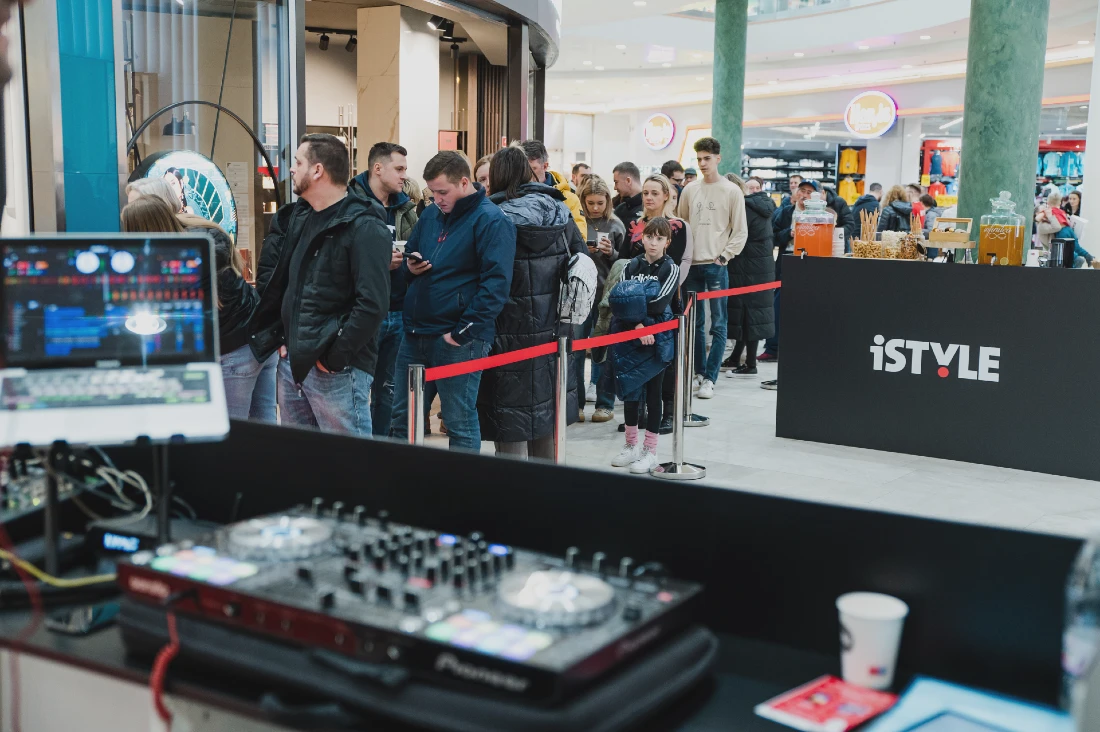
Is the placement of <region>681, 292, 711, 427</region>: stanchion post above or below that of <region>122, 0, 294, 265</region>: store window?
below

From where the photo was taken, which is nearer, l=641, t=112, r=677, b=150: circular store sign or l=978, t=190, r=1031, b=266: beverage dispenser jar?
l=978, t=190, r=1031, b=266: beverage dispenser jar

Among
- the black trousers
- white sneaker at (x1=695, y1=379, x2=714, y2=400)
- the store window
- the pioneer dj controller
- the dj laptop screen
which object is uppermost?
the store window

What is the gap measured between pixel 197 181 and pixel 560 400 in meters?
1.87

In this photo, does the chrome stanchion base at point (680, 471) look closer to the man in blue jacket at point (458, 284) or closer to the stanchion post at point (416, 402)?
the man in blue jacket at point (458, 284)

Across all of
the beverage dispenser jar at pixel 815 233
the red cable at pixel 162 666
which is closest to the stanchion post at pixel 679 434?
the beverage dispenser jar at pixel 815 233

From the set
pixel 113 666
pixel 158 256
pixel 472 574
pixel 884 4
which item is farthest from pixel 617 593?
pixel 884 4

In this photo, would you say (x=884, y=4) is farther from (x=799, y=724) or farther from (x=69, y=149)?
(x=799, y=724)

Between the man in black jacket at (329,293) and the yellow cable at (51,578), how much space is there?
6.35 feet

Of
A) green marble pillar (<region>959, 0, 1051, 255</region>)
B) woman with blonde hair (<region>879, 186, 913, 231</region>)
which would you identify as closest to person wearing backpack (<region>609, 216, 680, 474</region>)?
green marble pillar (<region>959, 0, 1051, 255</region>)

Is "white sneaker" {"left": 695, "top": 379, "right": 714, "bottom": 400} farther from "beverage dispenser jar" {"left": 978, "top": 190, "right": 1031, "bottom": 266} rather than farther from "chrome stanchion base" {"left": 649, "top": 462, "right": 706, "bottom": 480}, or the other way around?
"beverage dispenser jar" {"left": 978, "top": 190, "right": 1031, "bottom": 266}

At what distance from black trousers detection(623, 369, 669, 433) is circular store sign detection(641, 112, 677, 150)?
2084cm

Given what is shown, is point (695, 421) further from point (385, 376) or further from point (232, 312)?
point (232, 312)

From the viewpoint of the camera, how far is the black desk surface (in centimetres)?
132

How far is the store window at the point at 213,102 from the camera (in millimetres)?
4660
